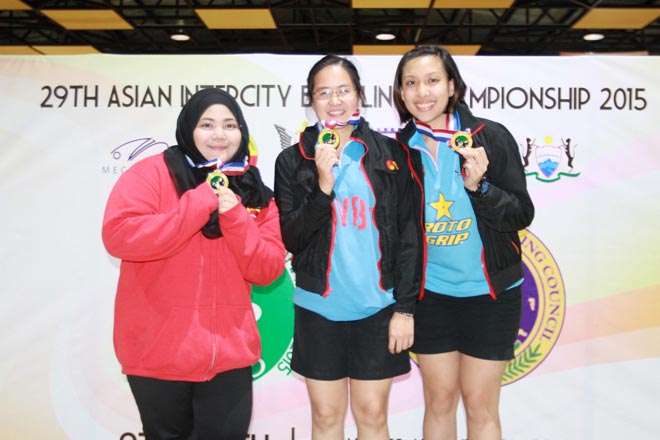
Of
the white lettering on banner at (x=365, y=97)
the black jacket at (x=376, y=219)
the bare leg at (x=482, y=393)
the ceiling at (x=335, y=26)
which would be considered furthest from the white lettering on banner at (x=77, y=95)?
the ceiling at (x=335, y=26)

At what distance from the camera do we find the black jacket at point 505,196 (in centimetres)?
212

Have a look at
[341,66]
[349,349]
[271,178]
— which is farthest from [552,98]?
[349,349]

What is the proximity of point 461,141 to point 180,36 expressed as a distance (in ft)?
24.4

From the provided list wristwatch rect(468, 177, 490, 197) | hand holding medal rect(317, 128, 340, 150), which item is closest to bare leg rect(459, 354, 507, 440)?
wristwatch rect(468, 177, 490, 197)

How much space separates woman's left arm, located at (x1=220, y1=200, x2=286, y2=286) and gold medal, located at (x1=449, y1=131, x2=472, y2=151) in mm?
689

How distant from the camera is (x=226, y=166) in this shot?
6.45ft

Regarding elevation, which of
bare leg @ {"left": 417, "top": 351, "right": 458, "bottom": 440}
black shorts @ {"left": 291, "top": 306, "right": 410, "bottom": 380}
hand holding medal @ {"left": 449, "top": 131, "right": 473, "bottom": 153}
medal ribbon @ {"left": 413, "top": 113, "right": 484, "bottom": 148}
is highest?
medal ribbon @ {"left": 413, "top": 113, "right": 484, "bottom": 148}

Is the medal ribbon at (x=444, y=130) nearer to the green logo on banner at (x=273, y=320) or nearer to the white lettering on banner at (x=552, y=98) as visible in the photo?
the white lettering on banner at (x=552, y=98)

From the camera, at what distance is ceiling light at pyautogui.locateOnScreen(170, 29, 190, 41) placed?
8.47 meters

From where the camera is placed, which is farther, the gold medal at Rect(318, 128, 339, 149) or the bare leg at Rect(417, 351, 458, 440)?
the bare leg at Rect(417, 351, 458, 440)

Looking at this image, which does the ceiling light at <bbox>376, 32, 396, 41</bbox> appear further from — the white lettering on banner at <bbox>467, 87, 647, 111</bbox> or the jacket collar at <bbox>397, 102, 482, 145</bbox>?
the jacket collar at <bbox>397, 102, 482, 145</bbox>

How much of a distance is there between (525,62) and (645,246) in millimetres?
1124

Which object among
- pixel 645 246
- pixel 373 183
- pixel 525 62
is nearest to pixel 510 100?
pixel 525 62

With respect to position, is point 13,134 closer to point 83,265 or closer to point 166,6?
point 83,265
